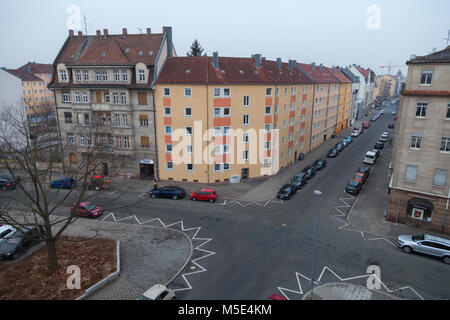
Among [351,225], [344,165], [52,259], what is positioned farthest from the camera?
[344,165]

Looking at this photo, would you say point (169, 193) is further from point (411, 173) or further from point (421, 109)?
point (421, 109)

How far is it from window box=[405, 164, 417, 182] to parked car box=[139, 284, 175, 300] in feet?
76.3

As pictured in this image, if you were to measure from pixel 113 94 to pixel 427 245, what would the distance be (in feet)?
123

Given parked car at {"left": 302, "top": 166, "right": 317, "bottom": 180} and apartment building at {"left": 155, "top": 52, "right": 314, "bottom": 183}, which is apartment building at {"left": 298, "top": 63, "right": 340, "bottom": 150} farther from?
apartment building at {"left": 155, "top": 52, "right": 314, "bottom": 183}

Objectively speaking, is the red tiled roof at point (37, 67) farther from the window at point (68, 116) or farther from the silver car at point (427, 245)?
the silver car at point (427, 245)

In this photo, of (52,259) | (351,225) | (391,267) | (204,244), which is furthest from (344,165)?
(52,259)

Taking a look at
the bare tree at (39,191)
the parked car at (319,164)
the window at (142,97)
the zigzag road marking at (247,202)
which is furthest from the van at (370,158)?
the bare tree at (39,191)

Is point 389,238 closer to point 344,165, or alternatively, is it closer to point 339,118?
point 344,165

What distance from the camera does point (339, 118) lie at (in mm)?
77438

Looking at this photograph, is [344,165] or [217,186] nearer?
[217,186]

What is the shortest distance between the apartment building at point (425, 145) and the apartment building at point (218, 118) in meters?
17.4

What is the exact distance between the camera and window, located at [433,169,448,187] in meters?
25.6

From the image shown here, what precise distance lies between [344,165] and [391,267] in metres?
29.9

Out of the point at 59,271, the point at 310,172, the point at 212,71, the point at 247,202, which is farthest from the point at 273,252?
the point at 212,71
